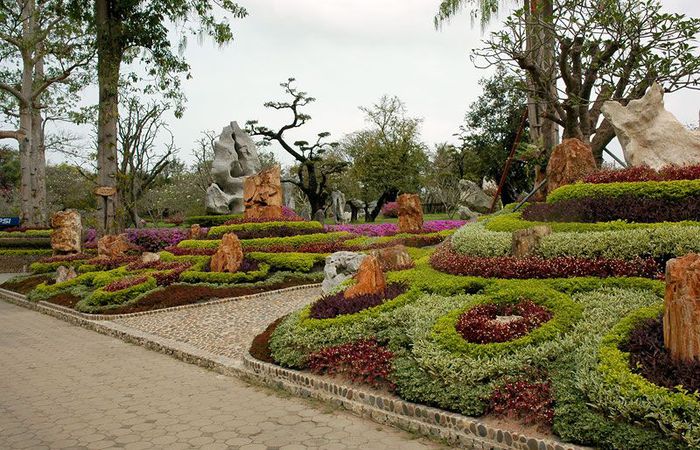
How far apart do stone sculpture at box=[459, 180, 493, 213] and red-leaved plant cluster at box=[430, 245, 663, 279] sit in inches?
966

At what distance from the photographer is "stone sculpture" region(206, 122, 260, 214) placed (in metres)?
27.6

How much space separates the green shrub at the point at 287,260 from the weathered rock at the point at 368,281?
687cm

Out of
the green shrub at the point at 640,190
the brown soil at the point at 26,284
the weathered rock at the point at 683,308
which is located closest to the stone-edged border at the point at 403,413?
the weathered rock at the point at 683,308

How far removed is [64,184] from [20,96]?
20692 mm

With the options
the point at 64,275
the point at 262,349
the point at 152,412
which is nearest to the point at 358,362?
the point at 262,349

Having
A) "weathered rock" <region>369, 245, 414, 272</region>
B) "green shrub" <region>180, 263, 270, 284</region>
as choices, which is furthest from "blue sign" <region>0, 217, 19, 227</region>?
"weathered rock" <region>369, 245, 414, 272</region>

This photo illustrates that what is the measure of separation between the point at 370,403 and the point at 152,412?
7.17 feet

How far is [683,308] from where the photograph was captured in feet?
14.0

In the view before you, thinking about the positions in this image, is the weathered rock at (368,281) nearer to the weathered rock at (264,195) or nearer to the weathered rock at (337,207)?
the weathered rock at (264,195)

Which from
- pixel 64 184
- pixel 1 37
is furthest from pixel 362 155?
pixel 1 37

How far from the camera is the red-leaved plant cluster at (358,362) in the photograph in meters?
5.85

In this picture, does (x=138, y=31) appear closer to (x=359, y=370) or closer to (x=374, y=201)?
(x=359, y=370)

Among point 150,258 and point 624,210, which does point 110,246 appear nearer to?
point 150,258

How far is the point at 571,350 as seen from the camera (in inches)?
204
